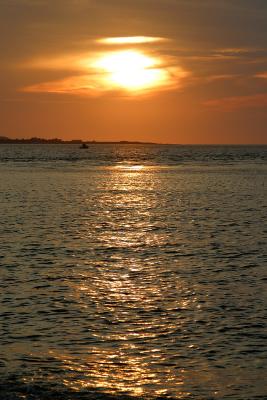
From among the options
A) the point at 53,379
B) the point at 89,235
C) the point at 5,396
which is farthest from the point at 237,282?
the point at 89,235

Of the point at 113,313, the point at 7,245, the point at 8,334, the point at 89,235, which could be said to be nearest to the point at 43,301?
the point at 113,313

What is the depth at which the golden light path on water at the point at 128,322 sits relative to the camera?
1368 centimetres

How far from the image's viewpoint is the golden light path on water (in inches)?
539

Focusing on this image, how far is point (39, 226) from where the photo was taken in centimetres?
4003

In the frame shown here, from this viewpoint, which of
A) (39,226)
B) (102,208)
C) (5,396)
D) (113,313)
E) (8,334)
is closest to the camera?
(5,396)

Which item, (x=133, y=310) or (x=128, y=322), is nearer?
(x=128, y=322)

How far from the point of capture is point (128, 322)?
711 inches

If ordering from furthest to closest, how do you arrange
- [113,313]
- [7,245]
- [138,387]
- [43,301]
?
[7,245] < [43,301] < [113,313] < [138,387]

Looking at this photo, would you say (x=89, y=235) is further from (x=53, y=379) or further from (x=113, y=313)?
(x=53, y=379)

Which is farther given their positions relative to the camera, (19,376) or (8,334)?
(8,334)

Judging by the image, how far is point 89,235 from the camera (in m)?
36.6

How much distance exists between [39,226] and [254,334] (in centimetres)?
2468

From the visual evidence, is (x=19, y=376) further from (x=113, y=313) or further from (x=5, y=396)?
(x=113, y=313)

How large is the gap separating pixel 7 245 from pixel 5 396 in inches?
778
